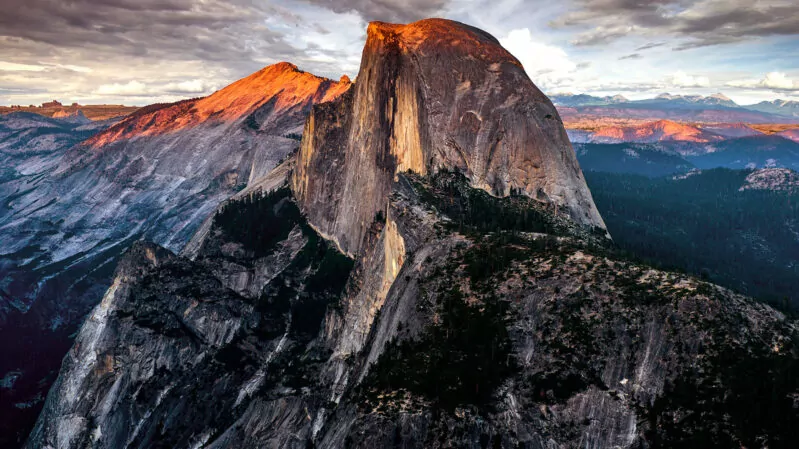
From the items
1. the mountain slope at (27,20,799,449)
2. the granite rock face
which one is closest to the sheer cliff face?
the mountain slope at (27,20,799,449)

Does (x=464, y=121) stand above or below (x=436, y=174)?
above

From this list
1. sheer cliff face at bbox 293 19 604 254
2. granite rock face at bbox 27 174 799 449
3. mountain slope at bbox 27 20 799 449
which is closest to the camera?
granite rock face at bbox 27 174 799 449

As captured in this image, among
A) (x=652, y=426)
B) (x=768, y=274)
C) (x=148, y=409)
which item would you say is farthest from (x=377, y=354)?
(x=768, y=274)

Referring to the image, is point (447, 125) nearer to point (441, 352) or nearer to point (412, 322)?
point (412, 322)

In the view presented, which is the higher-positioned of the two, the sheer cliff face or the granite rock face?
the sheer cliff face

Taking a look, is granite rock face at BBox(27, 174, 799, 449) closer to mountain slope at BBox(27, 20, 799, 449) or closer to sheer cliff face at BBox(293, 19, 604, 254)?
mountain slope at BBox(27, 20, 799, 449)

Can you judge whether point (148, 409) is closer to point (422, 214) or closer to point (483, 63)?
point (422, 214)

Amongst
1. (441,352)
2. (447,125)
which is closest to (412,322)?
(441,352)

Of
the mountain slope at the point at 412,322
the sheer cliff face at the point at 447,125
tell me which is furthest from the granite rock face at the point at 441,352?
the sheer cliff face at the point at 447,125
